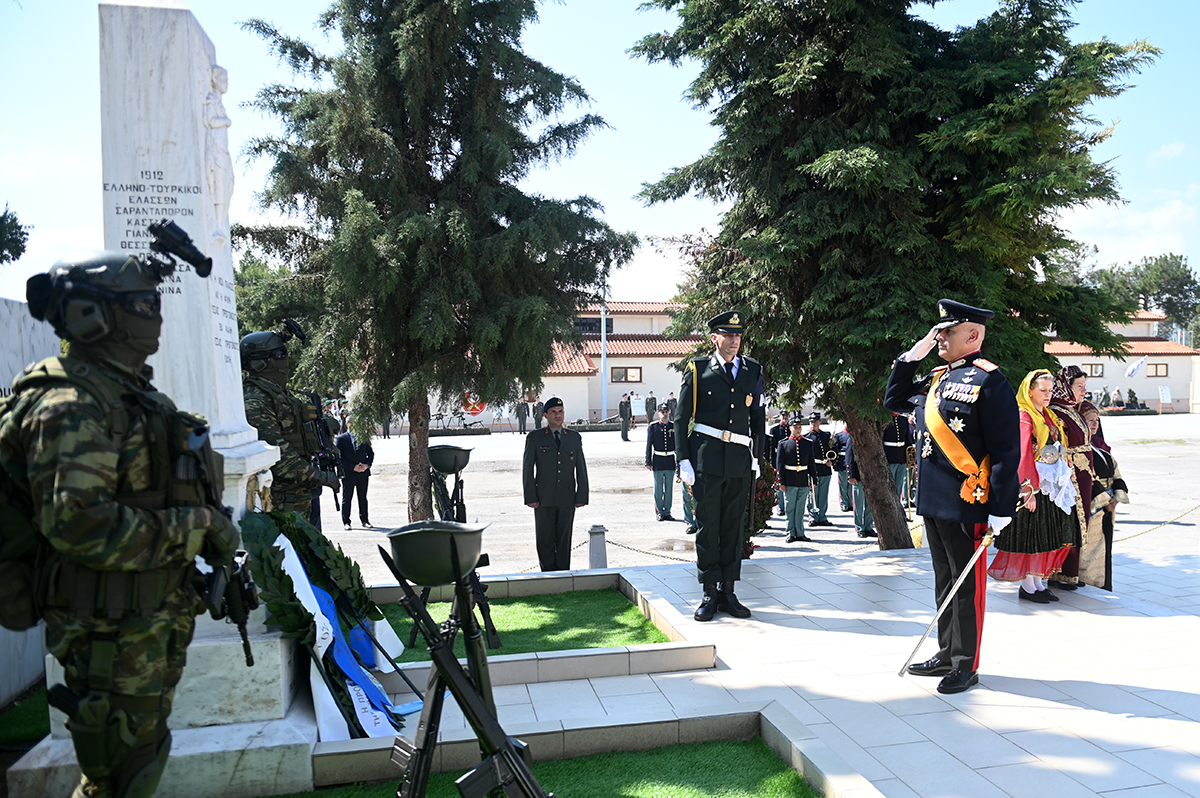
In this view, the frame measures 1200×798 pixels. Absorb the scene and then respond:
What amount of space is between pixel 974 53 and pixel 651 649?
695cm

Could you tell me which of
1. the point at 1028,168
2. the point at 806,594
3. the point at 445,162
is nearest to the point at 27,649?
the point at 806,594

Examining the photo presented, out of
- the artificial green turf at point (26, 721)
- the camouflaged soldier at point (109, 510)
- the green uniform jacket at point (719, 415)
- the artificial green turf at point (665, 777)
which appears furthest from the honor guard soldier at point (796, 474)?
the camouflaged soldier at point (109, 510)

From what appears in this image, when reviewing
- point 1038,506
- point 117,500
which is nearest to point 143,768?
point 117,500

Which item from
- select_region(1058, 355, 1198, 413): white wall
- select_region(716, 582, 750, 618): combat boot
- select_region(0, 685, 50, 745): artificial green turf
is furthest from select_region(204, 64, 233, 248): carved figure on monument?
select_region(1058, 355, 1198, 413): white wall

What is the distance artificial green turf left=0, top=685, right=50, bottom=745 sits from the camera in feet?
13.6

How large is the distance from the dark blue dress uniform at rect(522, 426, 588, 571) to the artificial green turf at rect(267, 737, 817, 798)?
420cm

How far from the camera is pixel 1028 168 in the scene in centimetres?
715

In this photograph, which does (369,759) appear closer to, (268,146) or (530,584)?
(530,584)

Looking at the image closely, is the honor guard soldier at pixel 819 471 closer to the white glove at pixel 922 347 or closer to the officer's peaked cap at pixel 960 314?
the white glove at pixel 922 347

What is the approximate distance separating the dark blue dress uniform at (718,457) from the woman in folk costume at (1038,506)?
2.16m

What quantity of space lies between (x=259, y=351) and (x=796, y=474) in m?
8.50

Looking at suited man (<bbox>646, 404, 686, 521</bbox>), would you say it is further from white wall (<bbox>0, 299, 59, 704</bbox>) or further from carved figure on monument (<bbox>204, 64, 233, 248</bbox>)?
carved figure on monument (<bbox>204, 64, 233, 248</bbox>)

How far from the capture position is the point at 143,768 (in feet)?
8.50

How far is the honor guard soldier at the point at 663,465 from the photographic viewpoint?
1372 cm
